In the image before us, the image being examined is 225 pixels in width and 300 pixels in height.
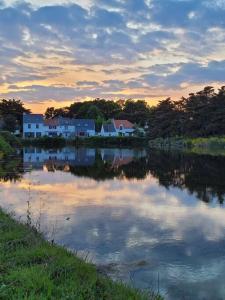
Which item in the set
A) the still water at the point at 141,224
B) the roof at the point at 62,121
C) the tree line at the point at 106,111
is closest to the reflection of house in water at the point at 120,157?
the still water at the point at 141,224

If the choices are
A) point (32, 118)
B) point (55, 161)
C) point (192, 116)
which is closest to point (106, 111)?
point (32, 118)

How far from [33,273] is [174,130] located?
267 feet

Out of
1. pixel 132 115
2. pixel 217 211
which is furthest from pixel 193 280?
pixel 132 115

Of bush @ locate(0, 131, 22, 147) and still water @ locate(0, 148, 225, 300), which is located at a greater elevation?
bush @ locate(0, 131, 22, 147)

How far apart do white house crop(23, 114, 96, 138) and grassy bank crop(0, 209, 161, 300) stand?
100 m

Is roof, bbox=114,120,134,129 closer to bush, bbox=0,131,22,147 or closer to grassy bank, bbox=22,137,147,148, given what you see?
grassy bank, bbox=22,137,147,148

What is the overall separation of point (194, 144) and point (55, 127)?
46.6m

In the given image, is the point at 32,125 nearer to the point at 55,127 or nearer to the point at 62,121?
the point at 55,127

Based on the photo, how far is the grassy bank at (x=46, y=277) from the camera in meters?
6.11

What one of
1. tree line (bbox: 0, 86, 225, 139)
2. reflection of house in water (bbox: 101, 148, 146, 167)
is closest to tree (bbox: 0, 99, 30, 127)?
tree line (bbox: 0, 86, 225, 139)

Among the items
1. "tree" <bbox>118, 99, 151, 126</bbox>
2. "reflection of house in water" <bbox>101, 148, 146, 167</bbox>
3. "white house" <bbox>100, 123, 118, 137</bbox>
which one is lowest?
"reflection of house in water" <bbox>101, 148, 146, 167</bbox>

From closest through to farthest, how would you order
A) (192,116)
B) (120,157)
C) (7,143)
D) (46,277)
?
(46,277) < (120,157) < (7,143) < (192,116)

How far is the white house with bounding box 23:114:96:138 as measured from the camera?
357 feet

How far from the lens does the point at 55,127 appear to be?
11275 centimetres
